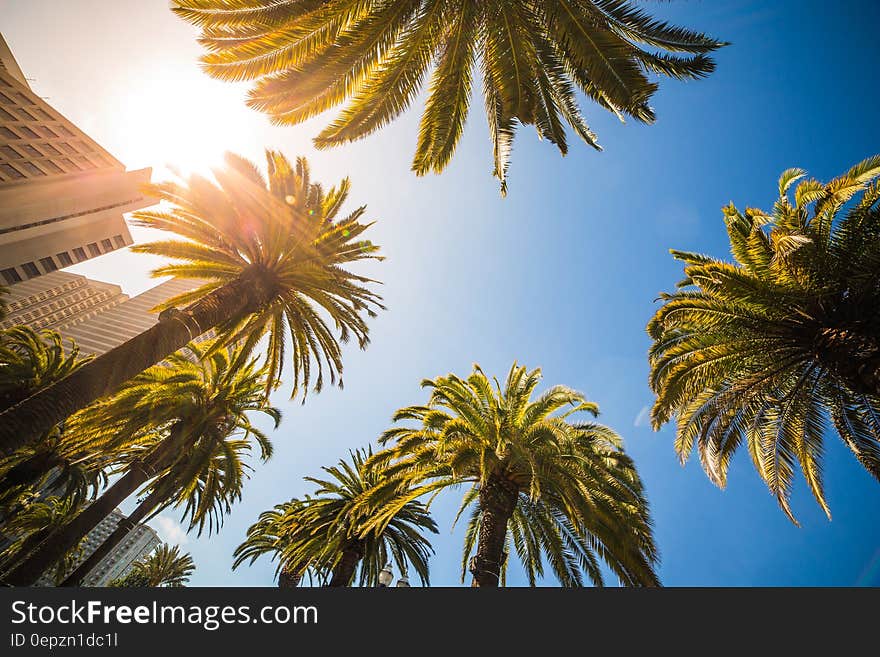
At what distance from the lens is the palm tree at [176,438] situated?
10.3 m

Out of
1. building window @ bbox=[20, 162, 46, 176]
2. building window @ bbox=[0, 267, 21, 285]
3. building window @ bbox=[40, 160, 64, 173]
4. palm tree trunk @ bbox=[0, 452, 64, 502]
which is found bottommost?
palm tree trunk @ bbox=[0, 452, 64, 502]

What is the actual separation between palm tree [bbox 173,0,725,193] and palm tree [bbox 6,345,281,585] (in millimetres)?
7145

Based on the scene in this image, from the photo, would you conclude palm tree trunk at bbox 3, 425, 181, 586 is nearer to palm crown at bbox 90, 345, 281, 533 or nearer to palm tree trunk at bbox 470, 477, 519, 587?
palm crown at bbox 90, 345, 281, 533

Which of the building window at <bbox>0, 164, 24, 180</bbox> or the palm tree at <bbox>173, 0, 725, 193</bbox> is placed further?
the building window at <bbox>0, 164, 24, 180</bbox>

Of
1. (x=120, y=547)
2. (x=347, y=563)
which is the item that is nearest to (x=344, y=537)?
(x=347, y=563)

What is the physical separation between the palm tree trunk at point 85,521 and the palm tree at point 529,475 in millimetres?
7851

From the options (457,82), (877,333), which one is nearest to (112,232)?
(457,82)

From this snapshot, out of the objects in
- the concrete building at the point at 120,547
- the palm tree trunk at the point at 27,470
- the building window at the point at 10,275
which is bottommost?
the palm tree trunk at the point at 27,470

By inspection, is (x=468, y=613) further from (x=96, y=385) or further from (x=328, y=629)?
(x=96, y=385)

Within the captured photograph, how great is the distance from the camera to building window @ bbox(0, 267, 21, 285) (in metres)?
47.6

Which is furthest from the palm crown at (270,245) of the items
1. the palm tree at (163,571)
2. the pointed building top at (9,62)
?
Answer: the pointed building top at (9,62)

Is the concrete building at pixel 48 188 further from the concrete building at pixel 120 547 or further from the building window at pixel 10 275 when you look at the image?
the concrete building at pixel 120 547

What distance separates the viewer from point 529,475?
935 centimetres

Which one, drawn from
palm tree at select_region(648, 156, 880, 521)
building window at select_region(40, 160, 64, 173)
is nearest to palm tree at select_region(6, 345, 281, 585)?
palm tree at select_region(648, 156, 880, 521)
